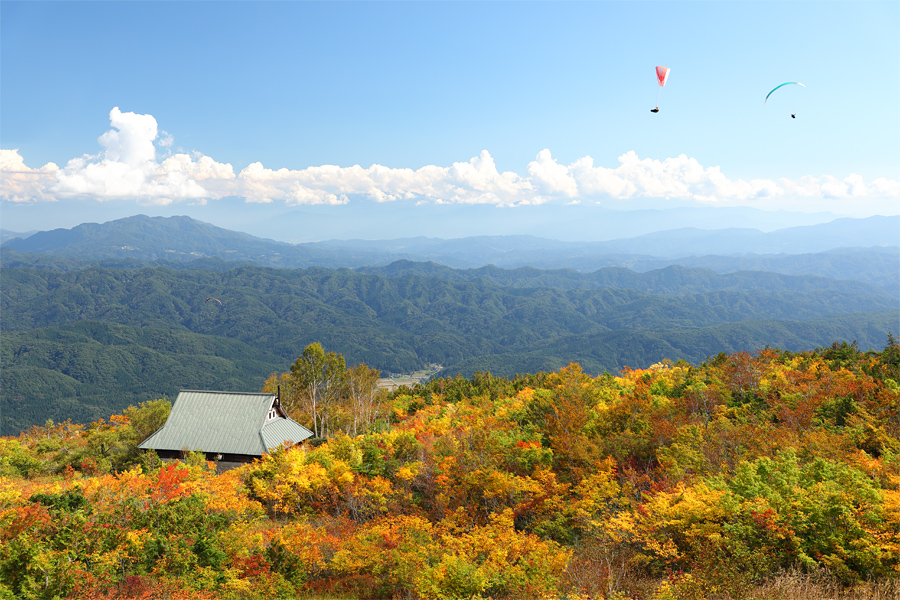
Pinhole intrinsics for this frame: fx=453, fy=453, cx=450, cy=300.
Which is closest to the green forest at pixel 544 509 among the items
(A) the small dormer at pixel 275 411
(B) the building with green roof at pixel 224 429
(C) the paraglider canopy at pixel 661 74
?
(B) the building with green roof at pixel 224 429

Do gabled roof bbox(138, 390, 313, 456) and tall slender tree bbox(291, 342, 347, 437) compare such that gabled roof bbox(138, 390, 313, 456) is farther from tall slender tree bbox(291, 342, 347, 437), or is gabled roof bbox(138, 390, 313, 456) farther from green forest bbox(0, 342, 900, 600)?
tall slender tree bbox(291, 342, 347, 437)

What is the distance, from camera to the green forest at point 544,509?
34.6ft

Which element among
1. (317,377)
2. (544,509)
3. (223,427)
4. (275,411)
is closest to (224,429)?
(223,427)

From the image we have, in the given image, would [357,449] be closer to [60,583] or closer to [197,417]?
[60,583]

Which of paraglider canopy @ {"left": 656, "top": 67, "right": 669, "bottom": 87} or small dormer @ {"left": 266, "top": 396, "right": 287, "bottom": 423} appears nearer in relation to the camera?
paraglider canopy @ {"left": 656, "top": 67, "right": 669, "bottom": 87}

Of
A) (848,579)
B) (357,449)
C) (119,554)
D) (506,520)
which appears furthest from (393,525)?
(848,579)

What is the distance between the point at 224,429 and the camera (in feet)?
102

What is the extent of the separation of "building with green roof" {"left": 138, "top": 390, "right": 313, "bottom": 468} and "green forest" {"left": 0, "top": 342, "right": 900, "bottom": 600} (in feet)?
9.63

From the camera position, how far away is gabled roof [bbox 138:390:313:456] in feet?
99.2

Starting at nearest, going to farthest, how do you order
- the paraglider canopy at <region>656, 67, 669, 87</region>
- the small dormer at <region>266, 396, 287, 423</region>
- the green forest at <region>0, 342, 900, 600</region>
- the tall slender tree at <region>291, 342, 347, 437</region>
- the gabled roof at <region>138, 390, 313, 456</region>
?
the green forest at <region>0, 342, 900, 600</region> → the paraglider canopy at <region>656, 67, 669, 87</region> → the gabled roof at <region>138, 390, 313, 456</region> → the small dormer at <region>266, 396, 287, 423</region> → the tall slender tree at <region>291, 342, 347, 437</region>

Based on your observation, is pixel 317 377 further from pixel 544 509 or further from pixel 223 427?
pixel 544 509

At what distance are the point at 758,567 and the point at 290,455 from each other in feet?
60.5

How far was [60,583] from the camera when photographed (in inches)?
416

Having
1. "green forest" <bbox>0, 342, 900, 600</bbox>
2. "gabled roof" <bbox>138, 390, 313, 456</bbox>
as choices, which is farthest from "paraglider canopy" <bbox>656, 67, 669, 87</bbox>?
"gabled roof" <bbox>138, 390, 313, 456</bbox>
